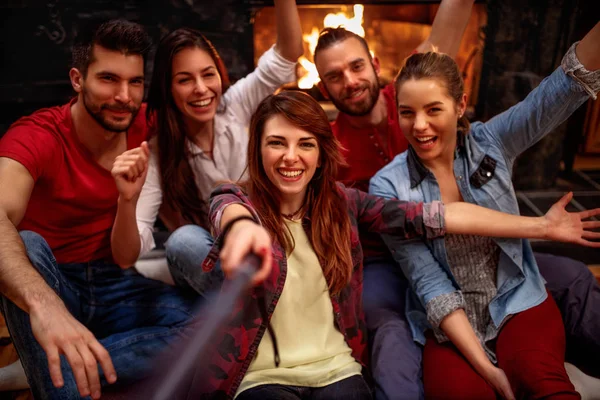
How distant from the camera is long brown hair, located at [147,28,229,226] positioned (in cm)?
163

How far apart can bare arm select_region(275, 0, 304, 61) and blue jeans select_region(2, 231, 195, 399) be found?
2.73 ft

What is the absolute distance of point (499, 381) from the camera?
1271 mm

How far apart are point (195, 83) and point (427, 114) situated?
699mm

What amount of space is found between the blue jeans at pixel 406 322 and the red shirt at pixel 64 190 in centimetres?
82

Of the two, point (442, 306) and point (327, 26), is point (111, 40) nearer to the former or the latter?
point (442, 306)

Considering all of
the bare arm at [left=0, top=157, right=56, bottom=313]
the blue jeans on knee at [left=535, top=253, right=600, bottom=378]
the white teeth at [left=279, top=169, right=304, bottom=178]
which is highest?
the white teeth at [left=279, top=169, right=304, bottom=178]

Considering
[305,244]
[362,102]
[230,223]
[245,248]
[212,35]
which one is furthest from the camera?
[212,35]

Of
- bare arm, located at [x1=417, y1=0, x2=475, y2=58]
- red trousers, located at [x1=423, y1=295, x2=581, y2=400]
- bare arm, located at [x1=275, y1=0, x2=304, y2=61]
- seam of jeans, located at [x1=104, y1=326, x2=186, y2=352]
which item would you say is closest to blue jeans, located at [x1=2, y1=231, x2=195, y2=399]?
seam of jeans, located at [x1=104, y1=326, x2=186, y2=352]

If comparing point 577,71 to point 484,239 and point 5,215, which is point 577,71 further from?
point 5,215

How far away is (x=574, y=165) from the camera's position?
2.70 metres

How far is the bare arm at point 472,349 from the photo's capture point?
127cm

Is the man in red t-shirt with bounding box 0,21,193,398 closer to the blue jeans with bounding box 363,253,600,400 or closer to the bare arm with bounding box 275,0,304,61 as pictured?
the bare arm with bounding box 275,0,304,61

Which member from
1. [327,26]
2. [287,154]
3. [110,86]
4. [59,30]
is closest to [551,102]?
[287,154]

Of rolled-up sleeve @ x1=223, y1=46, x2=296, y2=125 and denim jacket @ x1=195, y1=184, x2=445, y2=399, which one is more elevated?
rolled-up sleeve @ x1=223, y1=46, x2=296, y2=125
